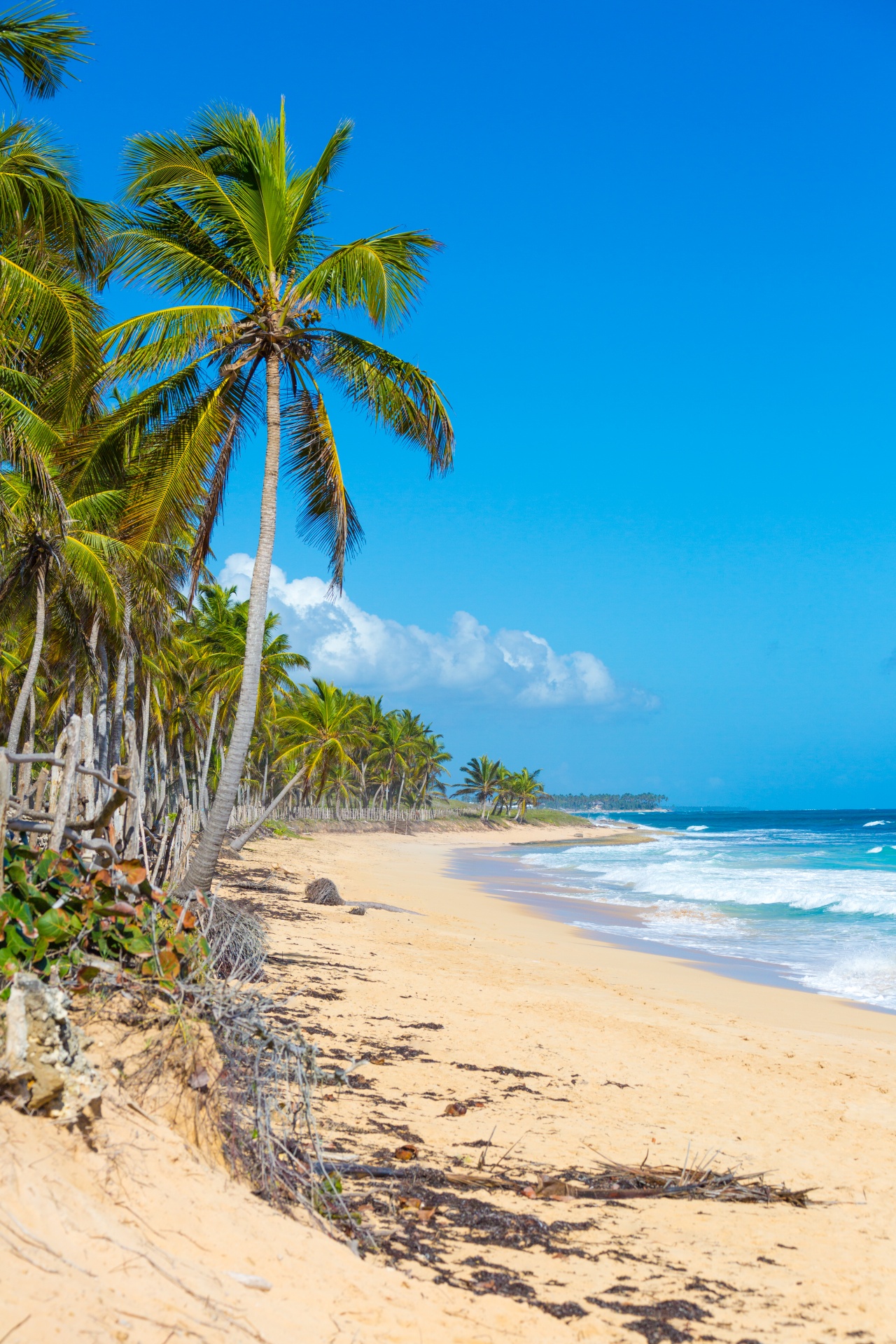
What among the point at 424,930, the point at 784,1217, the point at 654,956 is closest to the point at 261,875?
the point at 424,930

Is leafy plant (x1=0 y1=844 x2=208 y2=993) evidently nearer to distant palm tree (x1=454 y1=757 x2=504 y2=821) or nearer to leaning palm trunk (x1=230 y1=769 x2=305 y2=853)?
leaning palm trunk (x1=230 y1=769 x2=305 y2=853)

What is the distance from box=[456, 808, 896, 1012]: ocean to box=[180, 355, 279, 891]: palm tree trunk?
8.89m

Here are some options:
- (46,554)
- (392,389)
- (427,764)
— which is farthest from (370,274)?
(427,764)

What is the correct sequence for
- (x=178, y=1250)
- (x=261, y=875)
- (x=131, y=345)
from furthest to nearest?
(x=261, y=875) → (x=131, y=345) → (x=178, y=1250)

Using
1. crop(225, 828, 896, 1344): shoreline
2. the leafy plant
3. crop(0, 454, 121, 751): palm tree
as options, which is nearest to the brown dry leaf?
the leafy plant

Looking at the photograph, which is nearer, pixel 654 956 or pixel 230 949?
pixel 230 949

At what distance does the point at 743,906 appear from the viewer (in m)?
23.1

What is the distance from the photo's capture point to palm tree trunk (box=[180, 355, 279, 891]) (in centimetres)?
811

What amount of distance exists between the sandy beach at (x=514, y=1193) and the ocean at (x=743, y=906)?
144 inches

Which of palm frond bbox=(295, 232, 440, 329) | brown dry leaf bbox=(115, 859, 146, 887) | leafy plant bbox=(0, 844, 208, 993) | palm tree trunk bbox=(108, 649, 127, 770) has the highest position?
palm frond bbox=(295, 232, 440, 329)

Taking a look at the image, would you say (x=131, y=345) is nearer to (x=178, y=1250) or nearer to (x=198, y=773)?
(x=178, y=1250)

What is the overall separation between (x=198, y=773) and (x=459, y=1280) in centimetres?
3041

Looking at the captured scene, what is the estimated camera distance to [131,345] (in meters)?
8.41

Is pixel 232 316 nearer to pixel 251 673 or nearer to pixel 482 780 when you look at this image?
pixel 251 673
